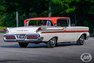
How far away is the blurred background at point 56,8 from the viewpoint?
43.1 meters

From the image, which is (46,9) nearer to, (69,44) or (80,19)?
(80,19)

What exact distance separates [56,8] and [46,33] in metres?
21.7

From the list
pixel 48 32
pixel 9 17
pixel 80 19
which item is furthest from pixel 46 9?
pixel 48 32

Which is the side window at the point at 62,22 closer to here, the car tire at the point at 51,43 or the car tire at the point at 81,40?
the car tire at the point at 51,43

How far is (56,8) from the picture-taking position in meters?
45.0

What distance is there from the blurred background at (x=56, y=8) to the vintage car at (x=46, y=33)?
54.9 ft

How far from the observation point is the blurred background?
1698 inches

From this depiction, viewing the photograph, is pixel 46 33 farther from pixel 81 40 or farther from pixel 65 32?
pixel 81 40

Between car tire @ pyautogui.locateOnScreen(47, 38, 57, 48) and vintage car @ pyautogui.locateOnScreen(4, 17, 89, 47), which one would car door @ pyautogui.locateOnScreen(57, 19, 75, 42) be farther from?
car tire @ pyautogui.locateOnScreen(47, 38, 57, 48)

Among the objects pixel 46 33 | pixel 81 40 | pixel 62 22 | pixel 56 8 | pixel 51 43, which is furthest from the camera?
pixel 56 8

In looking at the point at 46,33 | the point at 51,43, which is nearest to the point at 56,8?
the point at 51,43

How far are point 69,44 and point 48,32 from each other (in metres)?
3.92

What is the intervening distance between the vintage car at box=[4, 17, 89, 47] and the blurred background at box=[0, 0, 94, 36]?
54.9ft

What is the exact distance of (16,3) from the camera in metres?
50.5
